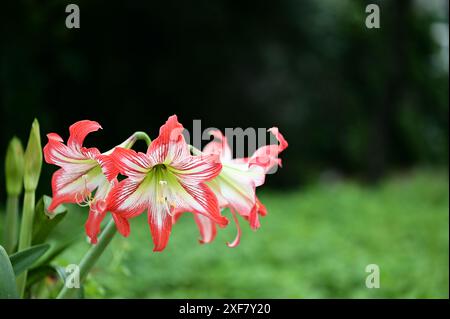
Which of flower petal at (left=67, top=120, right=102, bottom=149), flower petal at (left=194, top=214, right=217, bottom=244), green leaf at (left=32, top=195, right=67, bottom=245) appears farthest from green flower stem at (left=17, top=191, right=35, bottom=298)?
flower petal at (left=194, top=214, right=217, bottom=244)

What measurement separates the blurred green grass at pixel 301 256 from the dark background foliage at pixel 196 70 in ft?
3.70

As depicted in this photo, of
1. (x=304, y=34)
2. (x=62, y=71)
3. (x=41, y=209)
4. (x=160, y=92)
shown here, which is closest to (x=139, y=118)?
(x=160, y=92)

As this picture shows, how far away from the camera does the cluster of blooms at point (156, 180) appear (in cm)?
98

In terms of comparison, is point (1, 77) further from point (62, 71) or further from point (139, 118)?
point (139, 118)

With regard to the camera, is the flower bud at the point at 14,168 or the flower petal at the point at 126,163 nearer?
the flower petal at the point at 126,163

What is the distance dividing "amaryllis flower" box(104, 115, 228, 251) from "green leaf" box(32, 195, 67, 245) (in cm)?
30

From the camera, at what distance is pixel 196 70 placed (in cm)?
579

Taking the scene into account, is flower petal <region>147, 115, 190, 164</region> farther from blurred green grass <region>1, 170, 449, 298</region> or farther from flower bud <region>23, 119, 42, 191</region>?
blurred green grass <region>1, 170, 449, 298</region>

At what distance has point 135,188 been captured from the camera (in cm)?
100

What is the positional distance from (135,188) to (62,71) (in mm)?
4209

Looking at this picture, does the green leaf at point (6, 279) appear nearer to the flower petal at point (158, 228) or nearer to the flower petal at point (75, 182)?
the flower petal at point (75, 182)

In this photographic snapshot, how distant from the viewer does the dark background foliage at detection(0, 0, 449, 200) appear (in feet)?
14.8

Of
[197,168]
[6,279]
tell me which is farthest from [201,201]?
[6,279]

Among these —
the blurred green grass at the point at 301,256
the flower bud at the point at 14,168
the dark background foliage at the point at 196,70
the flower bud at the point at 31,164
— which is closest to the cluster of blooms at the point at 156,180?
the flower bud at the point at 31,164
